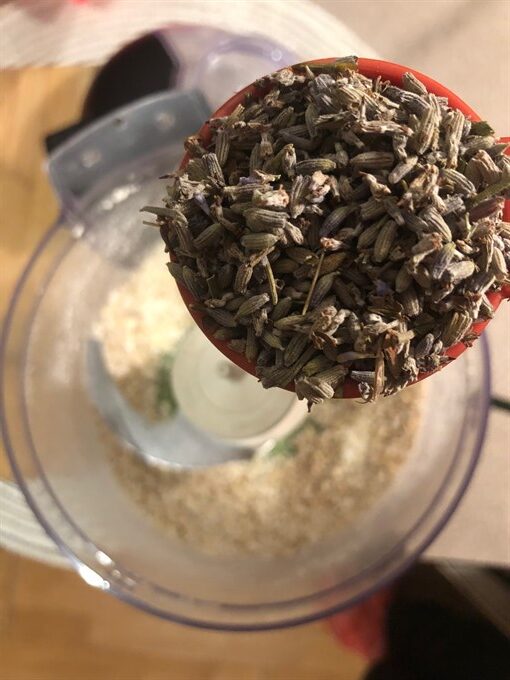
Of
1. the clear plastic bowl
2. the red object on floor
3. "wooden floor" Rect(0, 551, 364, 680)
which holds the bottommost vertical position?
"wooden floor" Rect(0, 551, 364, 680)

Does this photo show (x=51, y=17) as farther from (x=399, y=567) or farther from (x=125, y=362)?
(x=399, y=567)

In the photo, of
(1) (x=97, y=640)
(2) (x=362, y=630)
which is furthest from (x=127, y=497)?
(2) (x=362, y=630)

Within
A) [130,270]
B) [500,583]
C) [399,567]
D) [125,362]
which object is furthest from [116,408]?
[500,583]

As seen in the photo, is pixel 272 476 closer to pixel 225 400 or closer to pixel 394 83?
pixel 225 400

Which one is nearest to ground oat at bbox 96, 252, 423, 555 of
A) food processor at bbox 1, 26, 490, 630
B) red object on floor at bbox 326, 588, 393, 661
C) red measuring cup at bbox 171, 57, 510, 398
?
food processor at bbox 1, 26, 490, 630

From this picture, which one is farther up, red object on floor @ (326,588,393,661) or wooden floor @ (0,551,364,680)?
red object on floor @ (326,588,393,661)

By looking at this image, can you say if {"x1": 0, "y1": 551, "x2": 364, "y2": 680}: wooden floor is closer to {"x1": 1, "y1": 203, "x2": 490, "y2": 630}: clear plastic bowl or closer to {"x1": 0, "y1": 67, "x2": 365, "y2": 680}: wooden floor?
{"x1": 0, "y1": 67, "x2": 365, "y2": 680}: wooden floor
